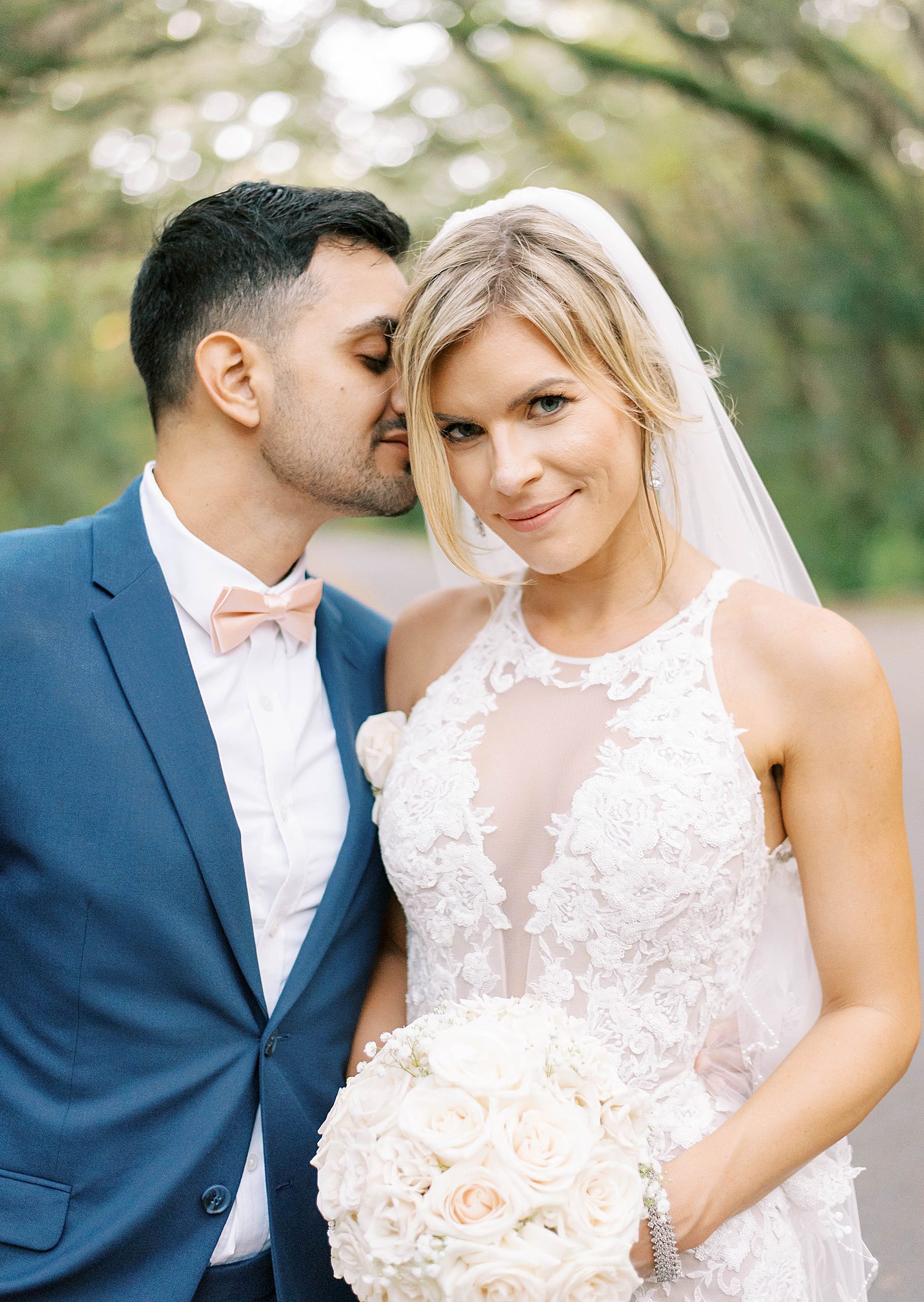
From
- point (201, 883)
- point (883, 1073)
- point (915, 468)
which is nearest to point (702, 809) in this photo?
point (883, 1073)

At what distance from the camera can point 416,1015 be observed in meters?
2.41

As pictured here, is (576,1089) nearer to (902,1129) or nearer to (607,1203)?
(607,1203)

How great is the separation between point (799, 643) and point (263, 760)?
3.56 ft

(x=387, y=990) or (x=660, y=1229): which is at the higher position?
(x=387, y=990)

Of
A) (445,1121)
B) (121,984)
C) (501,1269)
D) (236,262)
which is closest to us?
(501,1269)

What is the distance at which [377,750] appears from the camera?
96.0 inches

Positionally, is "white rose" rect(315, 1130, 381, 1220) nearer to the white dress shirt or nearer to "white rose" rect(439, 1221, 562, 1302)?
"white rose" rect(439, 1221, 562, 1302)

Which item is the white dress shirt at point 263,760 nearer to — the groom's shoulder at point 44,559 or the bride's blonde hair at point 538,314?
the groom's shoulder at point 44,559

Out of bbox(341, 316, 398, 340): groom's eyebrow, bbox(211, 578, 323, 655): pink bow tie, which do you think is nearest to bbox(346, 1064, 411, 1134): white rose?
bbox(211, 578, 323, 655): pink bow tie

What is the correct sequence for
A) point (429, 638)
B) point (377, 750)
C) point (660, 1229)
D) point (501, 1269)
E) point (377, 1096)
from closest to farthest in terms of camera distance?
point (501, 1269) < point (377, 1096) < point (660, 1229) < point (377, 750) < point (429, 638)

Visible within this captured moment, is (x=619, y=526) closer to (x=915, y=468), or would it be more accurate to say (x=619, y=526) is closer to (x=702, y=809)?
(x=702, y=809)

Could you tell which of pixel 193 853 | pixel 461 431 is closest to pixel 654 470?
pixel 461 431

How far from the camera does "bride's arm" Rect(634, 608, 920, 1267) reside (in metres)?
2.05

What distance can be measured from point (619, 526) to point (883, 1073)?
1.18 meters
